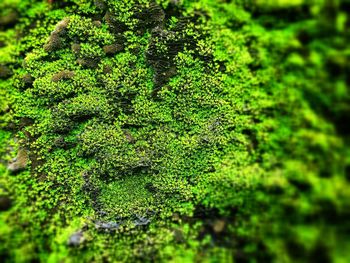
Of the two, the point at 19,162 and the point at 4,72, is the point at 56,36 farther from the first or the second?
the point at 19,162

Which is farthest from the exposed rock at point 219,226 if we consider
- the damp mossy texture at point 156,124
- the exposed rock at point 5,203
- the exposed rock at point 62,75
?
the exposed rock at point 62,75

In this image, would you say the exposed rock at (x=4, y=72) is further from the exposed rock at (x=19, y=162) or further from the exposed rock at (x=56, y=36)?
the exposed rock at (x=19, y=162)

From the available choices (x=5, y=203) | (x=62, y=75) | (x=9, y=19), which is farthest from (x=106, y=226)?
(x=9, y=19)

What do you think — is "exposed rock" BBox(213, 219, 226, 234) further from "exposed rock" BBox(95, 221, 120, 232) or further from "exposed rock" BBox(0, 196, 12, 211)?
"exposed rock" BBox(0, 196, 12, 211)

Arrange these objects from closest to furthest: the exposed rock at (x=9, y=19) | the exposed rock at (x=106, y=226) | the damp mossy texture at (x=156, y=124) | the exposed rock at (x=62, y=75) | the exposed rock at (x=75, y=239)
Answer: the damp mossy texture at (x=156, y=124)
the exposed rock at (x=75, y=239)
the exposed rock at (x=106, y=226)
the exposed rock at (x=9, y=19)
the exposed rock at (x=62, y=75)

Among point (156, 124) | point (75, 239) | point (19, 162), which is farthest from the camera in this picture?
point (156, 124)

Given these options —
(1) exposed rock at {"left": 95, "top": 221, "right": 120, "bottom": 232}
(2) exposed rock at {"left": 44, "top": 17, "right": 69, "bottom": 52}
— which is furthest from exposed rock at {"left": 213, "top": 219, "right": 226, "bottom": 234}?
(2) exposed rock at {"left": 44, "top": 17, "right": 69, "bottom": 52}

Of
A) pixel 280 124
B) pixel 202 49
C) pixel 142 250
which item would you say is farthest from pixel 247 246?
pixel 202 49

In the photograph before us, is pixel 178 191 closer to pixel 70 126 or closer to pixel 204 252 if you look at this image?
pixel 204 252
